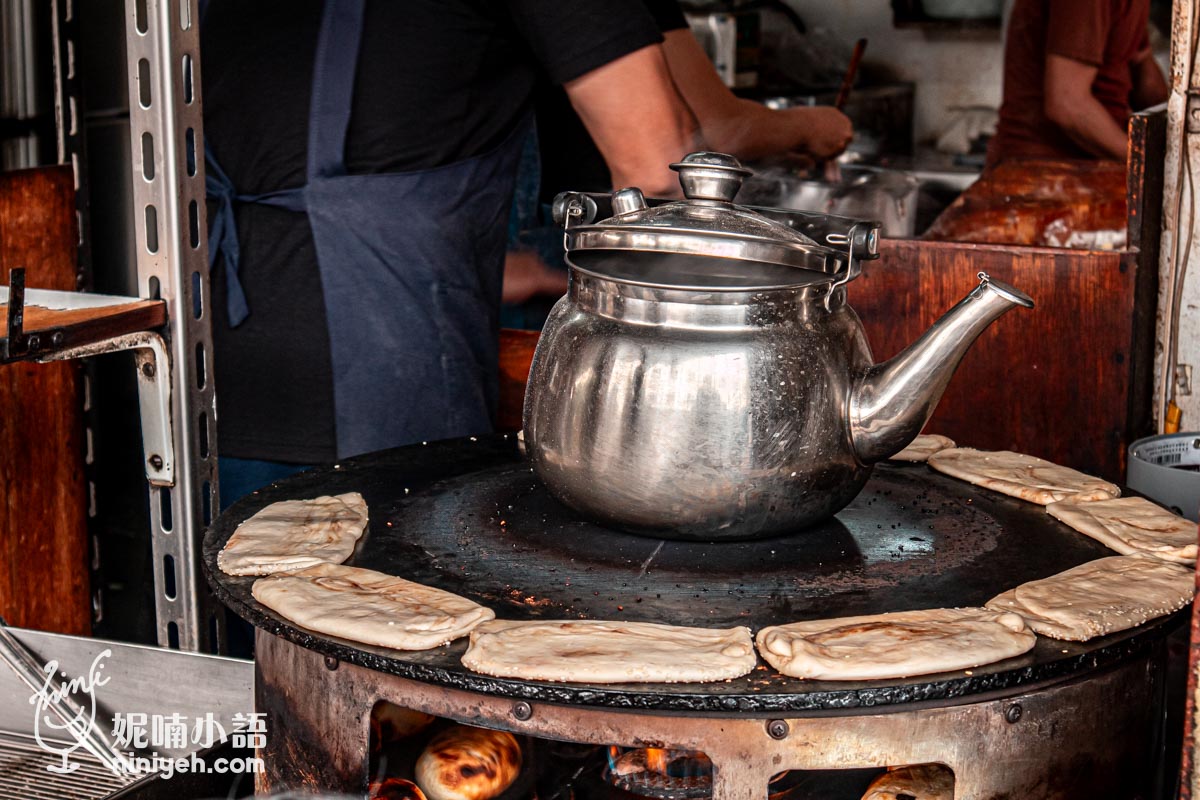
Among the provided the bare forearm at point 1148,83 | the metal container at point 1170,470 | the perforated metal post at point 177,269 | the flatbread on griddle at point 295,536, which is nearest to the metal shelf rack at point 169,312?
the perforated metal post at point 177,269

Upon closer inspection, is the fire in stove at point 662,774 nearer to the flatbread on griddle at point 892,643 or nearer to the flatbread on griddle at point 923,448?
the flatbread on griddle at point 892,643

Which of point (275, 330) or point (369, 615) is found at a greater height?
point (275, 330)

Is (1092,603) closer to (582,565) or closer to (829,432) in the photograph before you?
(829,432)

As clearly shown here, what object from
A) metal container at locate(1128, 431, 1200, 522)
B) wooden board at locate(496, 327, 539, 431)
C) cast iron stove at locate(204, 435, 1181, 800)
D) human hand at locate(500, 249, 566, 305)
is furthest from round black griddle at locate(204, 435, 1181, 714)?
human hand at locate(500, 249, 566, 305)

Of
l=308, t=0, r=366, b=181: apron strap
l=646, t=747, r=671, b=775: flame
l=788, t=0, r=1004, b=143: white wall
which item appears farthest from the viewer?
l=788, t=0, r=1004, b=143: white wall

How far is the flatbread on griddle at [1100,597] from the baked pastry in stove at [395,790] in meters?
0.77

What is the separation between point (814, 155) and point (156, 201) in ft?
6.25

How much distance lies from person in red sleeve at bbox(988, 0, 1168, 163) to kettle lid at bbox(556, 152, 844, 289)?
116 inches

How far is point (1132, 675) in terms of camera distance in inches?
53.5

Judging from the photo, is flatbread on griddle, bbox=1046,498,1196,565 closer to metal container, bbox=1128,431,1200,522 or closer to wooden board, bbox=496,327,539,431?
metal container, bbox=1128,431,1200,522

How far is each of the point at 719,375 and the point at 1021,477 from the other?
67 cm

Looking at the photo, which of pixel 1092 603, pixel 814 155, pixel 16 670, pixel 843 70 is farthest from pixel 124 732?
pixel 843 70

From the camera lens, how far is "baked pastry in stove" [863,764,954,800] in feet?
4.82

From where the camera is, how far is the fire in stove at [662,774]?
1.64 meters
